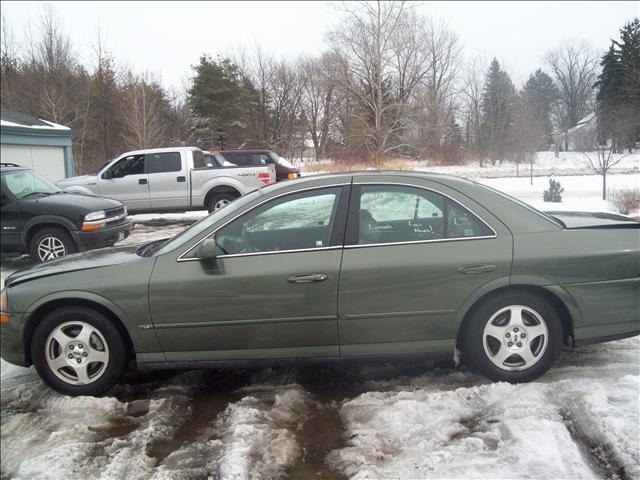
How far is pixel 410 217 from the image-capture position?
359cm

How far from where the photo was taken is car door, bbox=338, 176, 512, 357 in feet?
11.0

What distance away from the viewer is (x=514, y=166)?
6473 mm

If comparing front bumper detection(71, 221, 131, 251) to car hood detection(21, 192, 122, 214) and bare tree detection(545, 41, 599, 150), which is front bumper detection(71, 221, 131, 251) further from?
bare tree detection(545, 41, 599, 150)

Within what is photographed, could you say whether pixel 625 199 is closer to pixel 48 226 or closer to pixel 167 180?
pixel 48 226

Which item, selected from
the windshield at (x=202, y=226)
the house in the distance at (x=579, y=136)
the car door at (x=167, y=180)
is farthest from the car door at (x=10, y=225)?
the house in the distance at (x=579, y=136)

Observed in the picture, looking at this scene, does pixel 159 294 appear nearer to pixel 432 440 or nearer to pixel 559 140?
pixel 432 440

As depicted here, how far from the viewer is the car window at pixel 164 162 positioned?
1170cm

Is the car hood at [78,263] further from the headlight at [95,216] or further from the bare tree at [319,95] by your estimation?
the bare tree at [319,95]

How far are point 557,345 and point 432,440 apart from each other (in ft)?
4.22

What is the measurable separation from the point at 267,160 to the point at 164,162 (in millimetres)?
2435

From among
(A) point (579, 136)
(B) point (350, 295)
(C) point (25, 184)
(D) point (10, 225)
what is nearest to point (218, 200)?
(C) point (25, 184)

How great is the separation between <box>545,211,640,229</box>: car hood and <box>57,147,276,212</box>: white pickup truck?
8212 millimetres

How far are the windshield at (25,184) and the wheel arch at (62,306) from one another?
17.8 ft

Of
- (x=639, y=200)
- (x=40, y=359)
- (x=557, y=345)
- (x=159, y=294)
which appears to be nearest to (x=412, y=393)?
(x=557, y=345)
